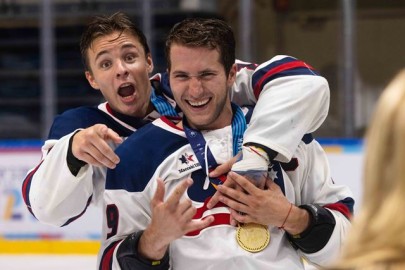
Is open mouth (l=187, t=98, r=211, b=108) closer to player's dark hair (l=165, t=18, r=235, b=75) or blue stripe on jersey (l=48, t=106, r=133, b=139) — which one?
player's dark hair (l=165, t=18, r=235, b=75)

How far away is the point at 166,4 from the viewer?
20.7 feet

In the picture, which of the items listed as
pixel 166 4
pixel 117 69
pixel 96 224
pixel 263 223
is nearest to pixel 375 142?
pixel 263 223

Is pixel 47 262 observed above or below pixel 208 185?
below

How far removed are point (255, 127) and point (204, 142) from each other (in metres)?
0.12

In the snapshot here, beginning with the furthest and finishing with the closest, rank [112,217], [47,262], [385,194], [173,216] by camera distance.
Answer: [47,262] < [112,217] < [173,216] < [385,194]

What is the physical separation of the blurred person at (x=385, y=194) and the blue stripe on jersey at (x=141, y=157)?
906 mm

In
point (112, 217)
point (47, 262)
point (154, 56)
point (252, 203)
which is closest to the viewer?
point (252, 203)

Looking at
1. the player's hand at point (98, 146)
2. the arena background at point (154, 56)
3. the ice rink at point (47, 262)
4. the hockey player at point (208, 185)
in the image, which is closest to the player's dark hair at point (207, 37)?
the hockey player at point (208, 185)

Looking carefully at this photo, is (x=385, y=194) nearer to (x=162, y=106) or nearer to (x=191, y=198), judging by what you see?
(x=191, y=198)

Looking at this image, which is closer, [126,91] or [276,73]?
[276,73]

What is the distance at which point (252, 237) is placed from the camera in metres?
1.52

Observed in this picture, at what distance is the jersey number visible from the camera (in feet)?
5.16

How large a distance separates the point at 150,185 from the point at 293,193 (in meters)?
0.29

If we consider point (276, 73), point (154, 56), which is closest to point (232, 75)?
point (276, 73)
